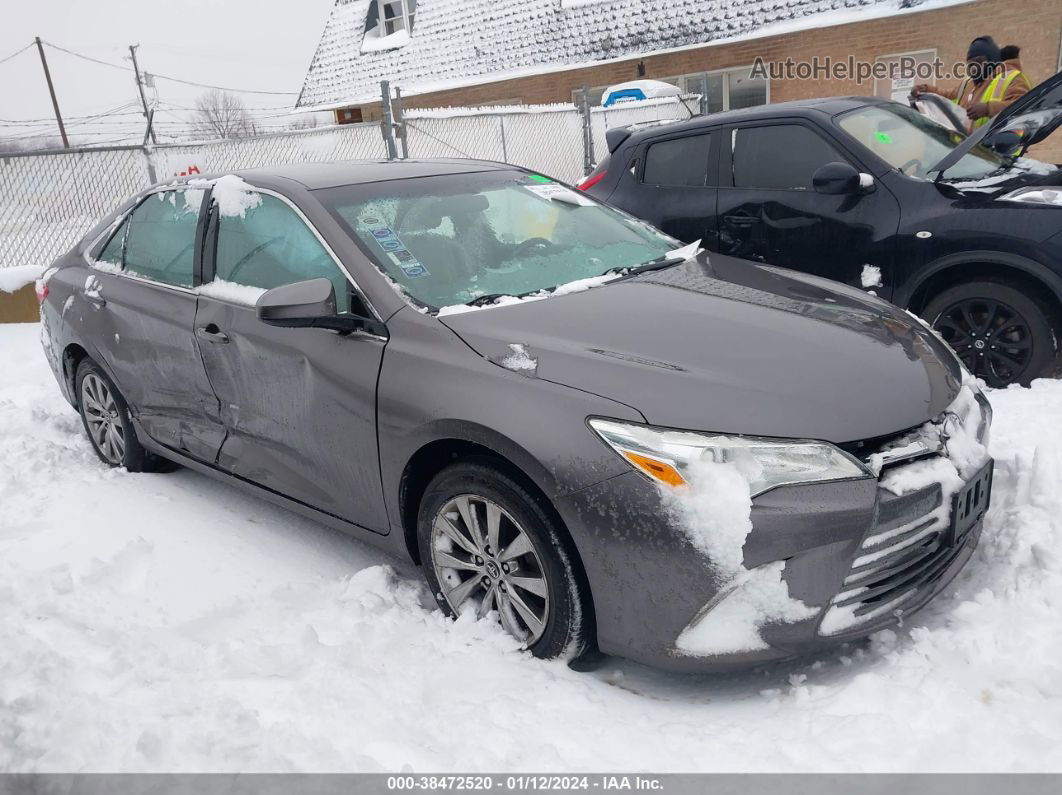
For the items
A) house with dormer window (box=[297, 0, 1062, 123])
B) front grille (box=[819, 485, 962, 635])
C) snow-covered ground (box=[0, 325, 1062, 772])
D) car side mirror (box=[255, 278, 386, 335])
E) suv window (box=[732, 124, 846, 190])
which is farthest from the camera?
house with dormer window (box=[297, 0, 1062, 123])

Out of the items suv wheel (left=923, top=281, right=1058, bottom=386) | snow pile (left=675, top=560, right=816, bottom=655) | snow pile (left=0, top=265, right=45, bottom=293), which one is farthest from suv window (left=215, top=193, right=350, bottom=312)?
snow pile (left=0, top=265, right=45, bottom=293)

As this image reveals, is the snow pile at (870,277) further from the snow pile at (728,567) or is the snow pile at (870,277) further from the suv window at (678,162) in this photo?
the snow pile at (728,567)

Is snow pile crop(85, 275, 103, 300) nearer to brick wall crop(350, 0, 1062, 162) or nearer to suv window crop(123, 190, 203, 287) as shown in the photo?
suv window crop(123, 190, 203, 287)

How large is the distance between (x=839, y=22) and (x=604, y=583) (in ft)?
49.7

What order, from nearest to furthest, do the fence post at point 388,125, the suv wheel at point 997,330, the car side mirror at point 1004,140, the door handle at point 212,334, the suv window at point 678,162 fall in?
the door handle at point 212,334, the suv wheel at point 997,330, the car side mirror at point 1004,140, the suv window at point 678,162, the fence post at point 388,125

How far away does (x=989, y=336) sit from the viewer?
462cm

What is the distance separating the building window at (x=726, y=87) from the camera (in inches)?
655

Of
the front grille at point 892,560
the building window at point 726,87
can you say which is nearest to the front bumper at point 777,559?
the front grille at point 892,560

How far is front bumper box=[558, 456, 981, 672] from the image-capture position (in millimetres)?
2270

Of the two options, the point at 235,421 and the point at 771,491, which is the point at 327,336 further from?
the point at 771,491

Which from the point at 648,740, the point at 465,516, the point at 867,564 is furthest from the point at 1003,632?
the point at 465,516

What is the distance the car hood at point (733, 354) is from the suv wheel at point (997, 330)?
1737 mm

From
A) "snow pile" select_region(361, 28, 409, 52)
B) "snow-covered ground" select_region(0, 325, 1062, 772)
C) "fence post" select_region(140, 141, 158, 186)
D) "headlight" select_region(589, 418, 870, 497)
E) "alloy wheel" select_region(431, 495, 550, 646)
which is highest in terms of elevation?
"snow pile" select_region(361, 28, 409, 52)

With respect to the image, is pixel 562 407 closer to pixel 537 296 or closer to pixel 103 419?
pixel 537 296
